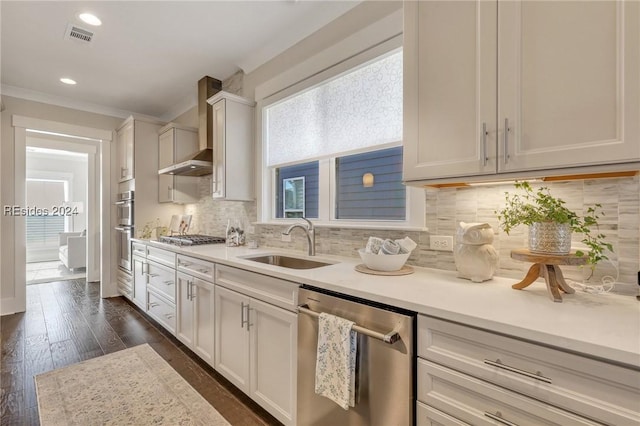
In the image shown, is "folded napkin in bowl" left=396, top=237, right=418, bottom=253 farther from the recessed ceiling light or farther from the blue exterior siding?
the recessed ceiling light

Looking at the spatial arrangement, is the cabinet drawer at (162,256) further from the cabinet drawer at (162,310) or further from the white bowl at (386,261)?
the white bowl at (386,261)

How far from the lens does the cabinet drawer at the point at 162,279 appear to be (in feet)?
9.24

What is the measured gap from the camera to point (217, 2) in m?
2.25

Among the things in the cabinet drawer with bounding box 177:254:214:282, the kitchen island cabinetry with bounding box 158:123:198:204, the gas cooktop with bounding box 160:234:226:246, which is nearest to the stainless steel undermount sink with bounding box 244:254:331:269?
the cabinet drawer with bounding box 177:254:214:282

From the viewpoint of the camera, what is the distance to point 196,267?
244 cm

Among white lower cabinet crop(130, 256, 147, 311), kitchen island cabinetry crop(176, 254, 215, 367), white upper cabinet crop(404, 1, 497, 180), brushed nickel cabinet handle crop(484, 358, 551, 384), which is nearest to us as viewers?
brushed nickel cabinet handle crop(484, 358, 551, 384)

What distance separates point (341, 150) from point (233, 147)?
120 centimetres

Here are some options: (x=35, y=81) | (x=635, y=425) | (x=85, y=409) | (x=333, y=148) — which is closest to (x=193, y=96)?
(x=35, y=81)

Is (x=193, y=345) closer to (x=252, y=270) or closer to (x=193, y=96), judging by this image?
(x=252, y=270)

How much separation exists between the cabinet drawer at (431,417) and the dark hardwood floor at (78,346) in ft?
3.53

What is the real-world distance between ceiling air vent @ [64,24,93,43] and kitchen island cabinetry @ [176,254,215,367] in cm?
211

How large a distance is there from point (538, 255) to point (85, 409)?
266 cm

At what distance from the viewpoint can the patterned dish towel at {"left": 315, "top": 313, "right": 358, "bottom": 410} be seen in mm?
1272

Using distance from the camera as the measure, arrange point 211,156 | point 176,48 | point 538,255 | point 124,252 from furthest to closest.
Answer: point 124,252 < point 211,156 < point 176,48 < point 538,255
